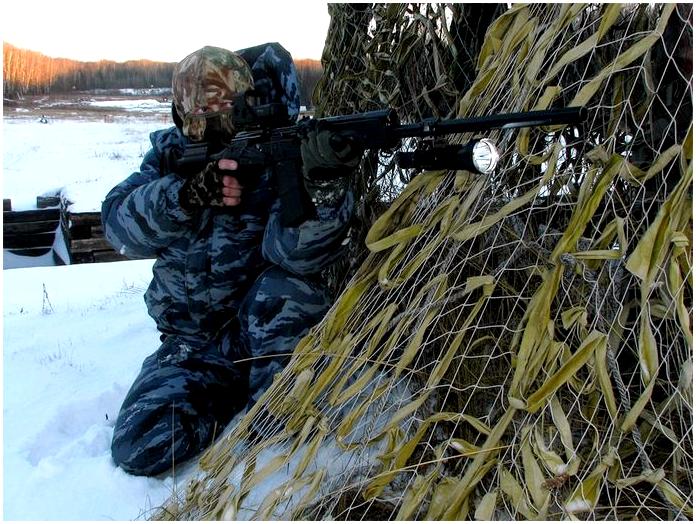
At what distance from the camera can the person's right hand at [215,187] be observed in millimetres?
2068

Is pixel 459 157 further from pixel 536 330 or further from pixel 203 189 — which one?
pixel 203 189

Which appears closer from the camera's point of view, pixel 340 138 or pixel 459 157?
pixel 459 157

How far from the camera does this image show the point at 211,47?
2176mm

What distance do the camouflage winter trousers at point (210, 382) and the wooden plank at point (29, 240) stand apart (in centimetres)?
620

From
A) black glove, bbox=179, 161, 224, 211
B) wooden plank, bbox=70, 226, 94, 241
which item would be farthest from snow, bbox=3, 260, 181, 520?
wooden plank, bbox=70, 226, 94, 241

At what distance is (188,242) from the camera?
7.71 ft

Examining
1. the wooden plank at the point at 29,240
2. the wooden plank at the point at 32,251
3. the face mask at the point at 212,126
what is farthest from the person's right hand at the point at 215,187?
the wooden plank at the point at 32,251

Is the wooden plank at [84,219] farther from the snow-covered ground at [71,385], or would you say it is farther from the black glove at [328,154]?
the black glove at [328,154]

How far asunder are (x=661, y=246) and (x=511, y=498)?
56 cm

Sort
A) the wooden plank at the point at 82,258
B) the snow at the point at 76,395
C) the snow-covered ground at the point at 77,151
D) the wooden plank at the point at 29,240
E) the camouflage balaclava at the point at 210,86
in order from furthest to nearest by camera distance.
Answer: the snow-covered ground at the point at 77,151 → the wooden plank at the point at 29,240 → the wooden plank at the point at 82,258 → the camouflage balaclava at the point at 210,86 → the snow at the point at 76,395

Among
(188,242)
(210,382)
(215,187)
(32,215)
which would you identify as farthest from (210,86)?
(32,215)

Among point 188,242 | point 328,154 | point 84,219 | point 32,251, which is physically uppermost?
point 328,154

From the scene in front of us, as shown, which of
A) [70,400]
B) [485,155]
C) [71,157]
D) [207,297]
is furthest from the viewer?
[71,157]

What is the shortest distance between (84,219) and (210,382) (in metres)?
5.05
